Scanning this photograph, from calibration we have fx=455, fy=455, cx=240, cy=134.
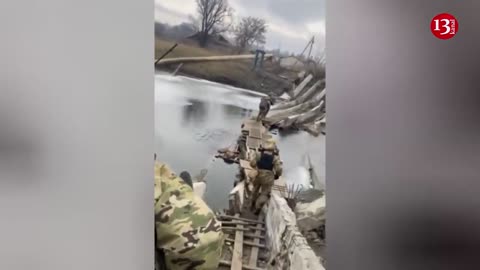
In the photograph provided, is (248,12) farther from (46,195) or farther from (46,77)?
(46,195)

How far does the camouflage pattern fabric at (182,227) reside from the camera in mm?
1037

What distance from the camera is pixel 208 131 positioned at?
42.3 inches

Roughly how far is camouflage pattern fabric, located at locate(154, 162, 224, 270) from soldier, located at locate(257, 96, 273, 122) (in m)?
0.24

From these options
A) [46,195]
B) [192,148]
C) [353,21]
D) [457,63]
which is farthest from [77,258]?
[457,63]

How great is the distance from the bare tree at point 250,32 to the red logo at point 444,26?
1.42 ft

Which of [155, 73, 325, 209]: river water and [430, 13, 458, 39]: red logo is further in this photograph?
[430, 13, 458, 39]: red logo

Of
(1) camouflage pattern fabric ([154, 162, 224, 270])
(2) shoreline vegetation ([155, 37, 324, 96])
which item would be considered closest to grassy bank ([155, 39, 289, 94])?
(2) shoreline vegetation ([155, 37, 324, 96])

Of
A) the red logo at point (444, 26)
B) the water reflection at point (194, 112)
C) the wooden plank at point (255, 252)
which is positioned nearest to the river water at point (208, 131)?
the water reflection at point (194, 112)

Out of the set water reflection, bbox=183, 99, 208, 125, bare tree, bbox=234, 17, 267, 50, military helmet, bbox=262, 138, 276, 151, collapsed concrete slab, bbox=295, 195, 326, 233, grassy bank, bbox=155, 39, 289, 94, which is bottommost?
collapsed concrete slab, bbox=295, 195, 326, 233

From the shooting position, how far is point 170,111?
3.43 ft

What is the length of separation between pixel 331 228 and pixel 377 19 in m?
0.54

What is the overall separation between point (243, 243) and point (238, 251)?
22 millimetres

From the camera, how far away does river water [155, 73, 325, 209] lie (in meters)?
1.04

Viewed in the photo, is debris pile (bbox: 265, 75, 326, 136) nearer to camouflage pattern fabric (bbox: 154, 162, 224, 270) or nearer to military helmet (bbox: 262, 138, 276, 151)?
military helmet (bbox: 262, 138, 276, 151)
